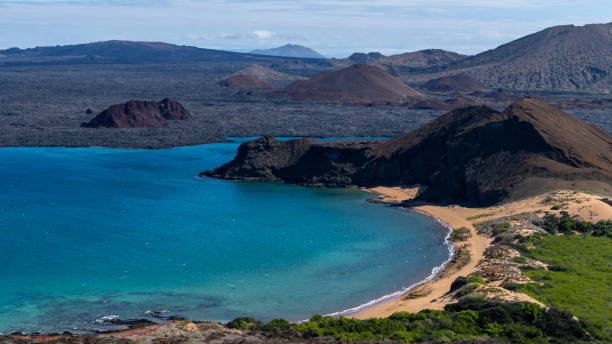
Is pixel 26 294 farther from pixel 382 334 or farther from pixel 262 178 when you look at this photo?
pixel 262 178

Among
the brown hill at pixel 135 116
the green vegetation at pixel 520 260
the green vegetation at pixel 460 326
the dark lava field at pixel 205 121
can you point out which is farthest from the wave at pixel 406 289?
the brown hill at pixel 135 116

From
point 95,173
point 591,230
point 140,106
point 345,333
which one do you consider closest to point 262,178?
point 95,173

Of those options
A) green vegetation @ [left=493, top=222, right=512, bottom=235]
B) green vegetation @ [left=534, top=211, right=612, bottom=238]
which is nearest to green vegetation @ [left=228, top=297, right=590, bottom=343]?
green vegetation @ [left=493, top=222, right=512, bottom=235]

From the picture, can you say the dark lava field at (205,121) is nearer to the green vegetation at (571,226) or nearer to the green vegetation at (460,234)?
the green vegetation at (460,234)

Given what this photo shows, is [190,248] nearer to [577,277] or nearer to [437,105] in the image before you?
[577,277]

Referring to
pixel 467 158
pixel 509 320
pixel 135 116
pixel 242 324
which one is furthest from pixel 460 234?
pixel 135 116

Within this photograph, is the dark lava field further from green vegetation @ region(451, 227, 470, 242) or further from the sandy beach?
green vegetation @ region(451, 227, 470, 242)
